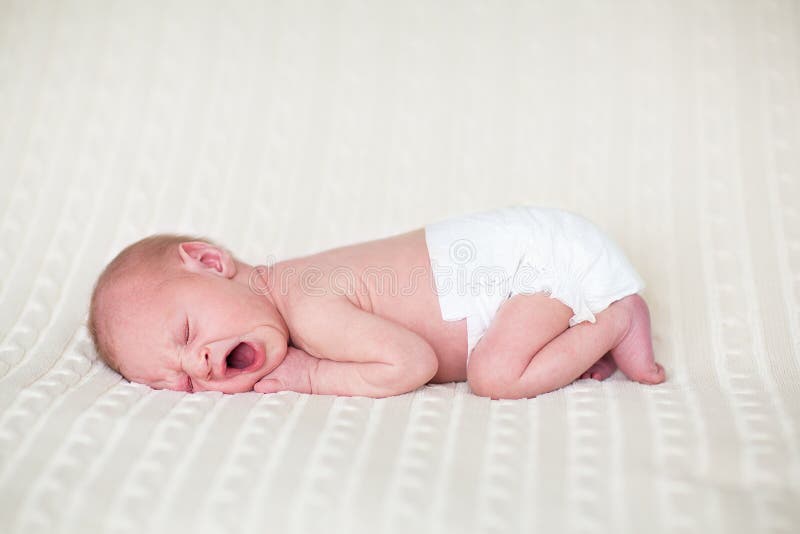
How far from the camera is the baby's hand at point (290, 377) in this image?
4.19 ft

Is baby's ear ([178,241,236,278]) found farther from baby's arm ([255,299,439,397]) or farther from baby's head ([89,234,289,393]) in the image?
baby's arm ([255,299,439,397])

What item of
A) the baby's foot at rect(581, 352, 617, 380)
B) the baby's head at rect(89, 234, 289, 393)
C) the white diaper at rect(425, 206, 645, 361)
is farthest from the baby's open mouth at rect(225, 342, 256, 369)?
the baby's foot at rect(581, 352, 617, 380)

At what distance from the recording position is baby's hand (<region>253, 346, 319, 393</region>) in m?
1.28

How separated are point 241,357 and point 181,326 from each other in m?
0.12

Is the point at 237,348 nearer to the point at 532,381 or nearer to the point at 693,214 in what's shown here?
the point at 532,381

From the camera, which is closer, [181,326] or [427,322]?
[181,326]

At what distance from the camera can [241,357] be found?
1.32m

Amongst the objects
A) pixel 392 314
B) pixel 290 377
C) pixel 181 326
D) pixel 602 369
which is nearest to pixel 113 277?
pixel 181 326

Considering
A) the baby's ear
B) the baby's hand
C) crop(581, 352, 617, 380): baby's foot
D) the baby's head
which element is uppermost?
the baby's ear

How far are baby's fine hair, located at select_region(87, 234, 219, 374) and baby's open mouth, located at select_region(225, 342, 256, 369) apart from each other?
0.17m

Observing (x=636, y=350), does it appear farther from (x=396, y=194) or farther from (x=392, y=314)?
(x=396, y=194)

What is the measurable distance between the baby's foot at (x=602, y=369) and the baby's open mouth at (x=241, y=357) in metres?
0.54

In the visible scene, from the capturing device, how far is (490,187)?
1847mm

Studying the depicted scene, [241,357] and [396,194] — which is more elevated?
[396,194]
